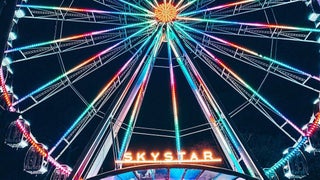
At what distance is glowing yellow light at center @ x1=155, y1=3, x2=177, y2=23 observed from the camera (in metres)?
16.6

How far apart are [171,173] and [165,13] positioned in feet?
24.6

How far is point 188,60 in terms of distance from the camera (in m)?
16.0

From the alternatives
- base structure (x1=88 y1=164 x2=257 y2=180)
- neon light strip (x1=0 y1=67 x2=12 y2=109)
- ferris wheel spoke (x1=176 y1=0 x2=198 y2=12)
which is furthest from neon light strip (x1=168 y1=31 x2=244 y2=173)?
neon light strip (x1=0 y1=67 x2=12 y2=109)

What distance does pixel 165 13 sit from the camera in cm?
1661

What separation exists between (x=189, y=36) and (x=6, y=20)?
1140cm

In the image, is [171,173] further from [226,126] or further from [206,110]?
[206,110]

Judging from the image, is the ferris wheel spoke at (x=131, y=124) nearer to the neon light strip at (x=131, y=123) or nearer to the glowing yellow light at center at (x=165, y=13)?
the neon light strip at (x=131, y=123)

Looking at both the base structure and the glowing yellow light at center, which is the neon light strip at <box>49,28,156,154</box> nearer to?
the glowing yellow light at center

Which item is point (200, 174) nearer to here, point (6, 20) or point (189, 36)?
point (189, 36)

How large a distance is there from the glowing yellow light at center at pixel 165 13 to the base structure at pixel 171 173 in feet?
23.6

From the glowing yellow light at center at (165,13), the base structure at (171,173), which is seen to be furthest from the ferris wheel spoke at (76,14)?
the base structure at (171,173)

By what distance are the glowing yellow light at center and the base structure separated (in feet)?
23.6

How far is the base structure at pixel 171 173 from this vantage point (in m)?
10.9

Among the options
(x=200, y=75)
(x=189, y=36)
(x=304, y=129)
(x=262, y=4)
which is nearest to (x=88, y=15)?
(x=189, y=36)
